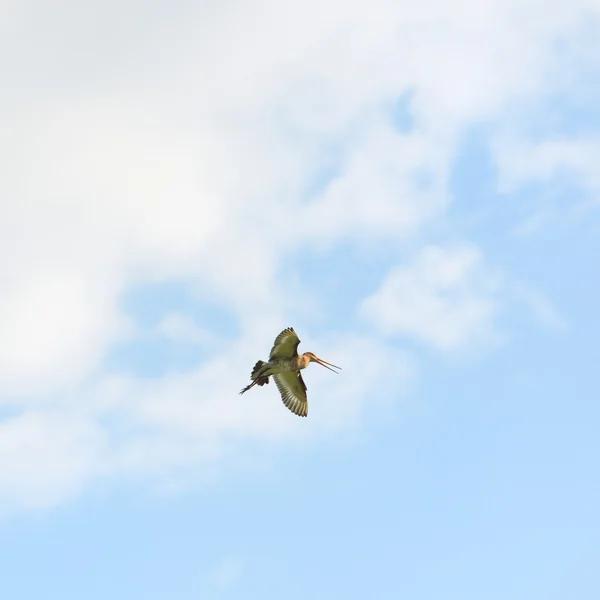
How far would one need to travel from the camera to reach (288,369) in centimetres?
4131

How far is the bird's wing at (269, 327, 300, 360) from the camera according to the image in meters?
38.3

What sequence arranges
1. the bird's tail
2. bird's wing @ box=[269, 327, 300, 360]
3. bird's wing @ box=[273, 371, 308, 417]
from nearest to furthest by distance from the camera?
bird's wing @ box=[269, 327, 300, 360]
the bird's tail
bird's wing @ box=[273, 371, 308, 417]

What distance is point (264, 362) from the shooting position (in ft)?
133

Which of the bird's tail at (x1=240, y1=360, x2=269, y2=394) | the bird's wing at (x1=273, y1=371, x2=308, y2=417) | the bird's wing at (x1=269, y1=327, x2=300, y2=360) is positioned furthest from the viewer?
the bird's wing at (x1=273, y1=371, x2=308, y2=417)

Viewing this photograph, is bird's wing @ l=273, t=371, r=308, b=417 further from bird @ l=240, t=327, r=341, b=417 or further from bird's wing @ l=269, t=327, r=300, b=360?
bird's wing @ l=269, t=327, r=300, b=360

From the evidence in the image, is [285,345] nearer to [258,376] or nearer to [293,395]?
[258,376]

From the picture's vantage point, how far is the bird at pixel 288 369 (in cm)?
3912

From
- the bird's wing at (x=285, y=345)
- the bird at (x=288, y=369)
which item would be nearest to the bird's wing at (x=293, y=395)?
the bird at (x=288, y=369)

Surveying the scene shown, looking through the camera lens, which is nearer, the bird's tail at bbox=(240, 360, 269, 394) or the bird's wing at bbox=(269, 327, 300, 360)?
the bird's wing at bbox=(269, 327, 300, 360)

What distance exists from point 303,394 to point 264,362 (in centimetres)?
373

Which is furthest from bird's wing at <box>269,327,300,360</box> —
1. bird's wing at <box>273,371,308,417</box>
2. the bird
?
bird's wing at <box>273,371,308,417</box>

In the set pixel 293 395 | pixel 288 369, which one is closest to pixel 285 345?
pixel 288 369

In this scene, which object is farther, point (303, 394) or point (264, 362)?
point (303, 394)

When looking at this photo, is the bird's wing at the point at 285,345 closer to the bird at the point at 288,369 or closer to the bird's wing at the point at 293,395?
the bird at the point at 288,369
